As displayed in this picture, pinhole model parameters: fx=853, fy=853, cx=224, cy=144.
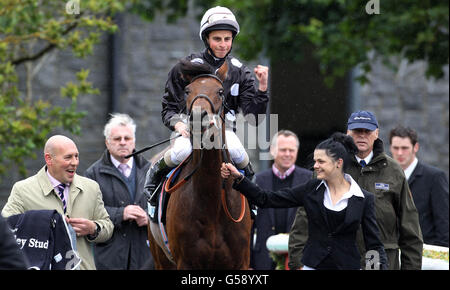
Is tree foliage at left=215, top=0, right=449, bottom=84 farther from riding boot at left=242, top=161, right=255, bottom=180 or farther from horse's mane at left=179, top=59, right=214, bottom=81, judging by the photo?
horse's mane at left=179, top=59, right=214, bottom=81

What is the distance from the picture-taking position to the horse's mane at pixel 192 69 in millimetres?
6137

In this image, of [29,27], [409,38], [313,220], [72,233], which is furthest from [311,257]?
[409,38]

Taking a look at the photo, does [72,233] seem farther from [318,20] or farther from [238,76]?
[318,20]

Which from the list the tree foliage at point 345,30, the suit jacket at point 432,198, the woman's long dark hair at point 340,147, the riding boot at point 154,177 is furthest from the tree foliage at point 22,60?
the woman's long dark hair at point 340,147

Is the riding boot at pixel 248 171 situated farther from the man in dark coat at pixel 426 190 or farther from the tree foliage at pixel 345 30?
the tree foliage at pixel 345 30

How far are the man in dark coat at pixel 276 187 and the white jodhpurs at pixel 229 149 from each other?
244 cm

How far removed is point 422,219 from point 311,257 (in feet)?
9.46

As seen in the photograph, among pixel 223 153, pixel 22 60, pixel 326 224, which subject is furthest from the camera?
pixel 22 60

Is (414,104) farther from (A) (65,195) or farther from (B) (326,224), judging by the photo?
(A) (65,195)

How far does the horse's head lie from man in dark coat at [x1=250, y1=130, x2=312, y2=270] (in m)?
2.84

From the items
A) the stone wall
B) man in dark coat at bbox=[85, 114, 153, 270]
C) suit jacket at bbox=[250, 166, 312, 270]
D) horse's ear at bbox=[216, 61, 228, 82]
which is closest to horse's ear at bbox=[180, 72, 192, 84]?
horse's ear at bbox=[216, 61, 228, 82]

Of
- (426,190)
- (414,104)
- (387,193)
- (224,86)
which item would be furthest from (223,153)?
(414,104)

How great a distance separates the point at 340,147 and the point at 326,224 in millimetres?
575

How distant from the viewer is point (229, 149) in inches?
249
